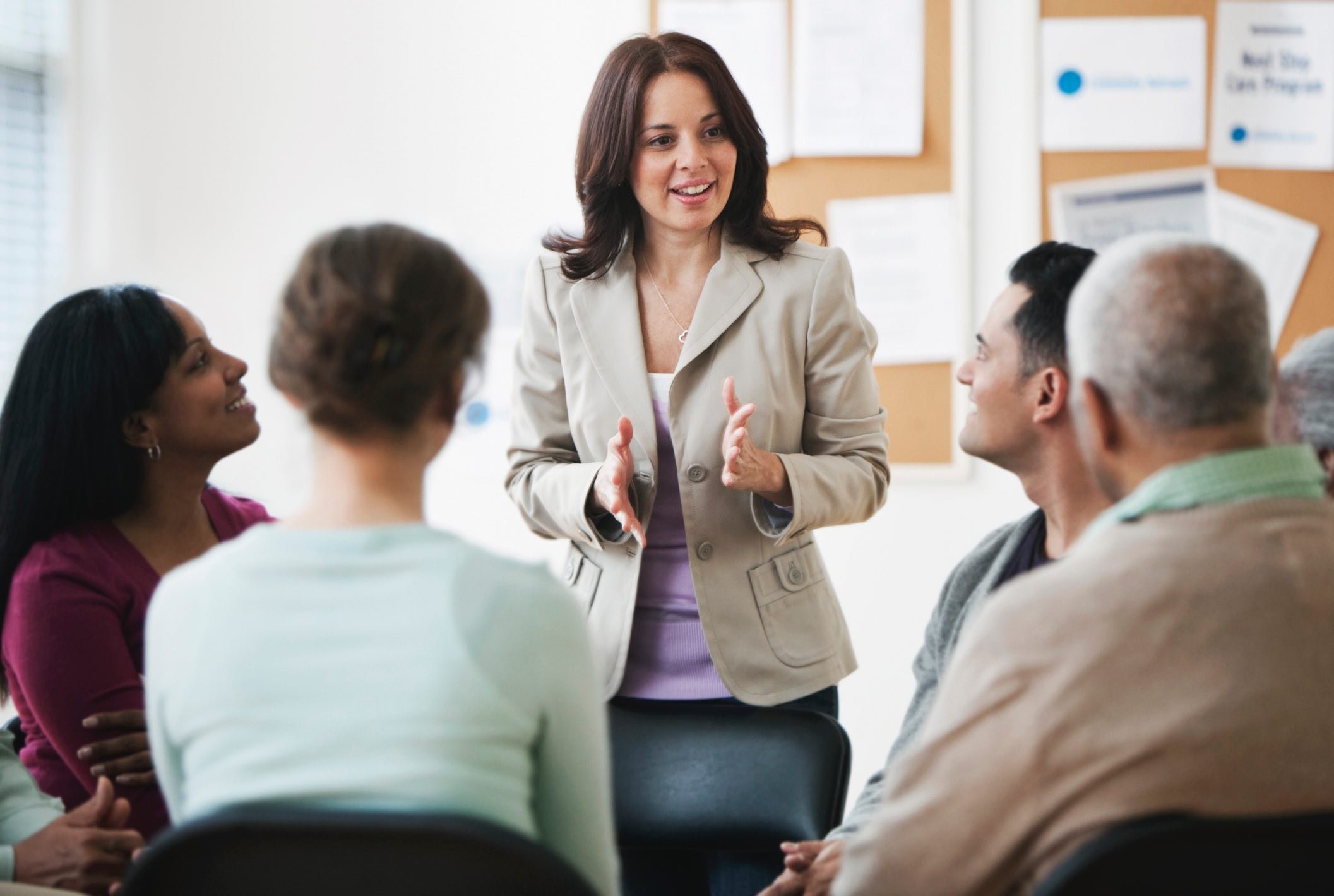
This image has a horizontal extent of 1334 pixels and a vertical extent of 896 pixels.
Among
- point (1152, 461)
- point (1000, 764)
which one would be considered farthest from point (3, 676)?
point (1152, 461)

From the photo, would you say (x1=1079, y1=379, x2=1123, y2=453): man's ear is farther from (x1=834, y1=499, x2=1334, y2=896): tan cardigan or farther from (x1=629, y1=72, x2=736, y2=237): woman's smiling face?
(x1=629, y1=72, x2=736, y2=237): woman's smiling face

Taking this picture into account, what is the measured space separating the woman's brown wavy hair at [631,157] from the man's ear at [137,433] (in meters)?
0.73

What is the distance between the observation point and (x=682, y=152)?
2064mm

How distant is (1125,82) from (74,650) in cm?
292

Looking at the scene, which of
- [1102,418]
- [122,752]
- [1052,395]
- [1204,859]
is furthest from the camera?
[1052,395]

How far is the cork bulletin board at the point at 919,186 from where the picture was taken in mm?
3434

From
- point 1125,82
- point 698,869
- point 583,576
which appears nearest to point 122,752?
point 583,576

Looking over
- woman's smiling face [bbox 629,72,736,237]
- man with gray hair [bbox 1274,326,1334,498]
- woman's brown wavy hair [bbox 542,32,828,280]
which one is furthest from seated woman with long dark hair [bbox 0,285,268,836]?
man with gray hair [bbox 1274,326,1334,498]

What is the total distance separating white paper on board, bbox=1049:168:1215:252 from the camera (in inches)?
133

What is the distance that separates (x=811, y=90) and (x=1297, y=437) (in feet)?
6.75

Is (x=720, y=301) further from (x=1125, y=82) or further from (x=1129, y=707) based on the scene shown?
(x=1125, y=82)

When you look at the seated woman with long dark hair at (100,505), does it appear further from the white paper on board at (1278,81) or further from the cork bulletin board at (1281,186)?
the white paper on board at (1278,81)

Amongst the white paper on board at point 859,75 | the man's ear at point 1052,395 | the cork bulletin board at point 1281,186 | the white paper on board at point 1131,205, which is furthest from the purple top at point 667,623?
the cork bulletin board at point 1281,186

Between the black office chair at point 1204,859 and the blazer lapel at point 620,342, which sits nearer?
the black office chair at point 1204,859
